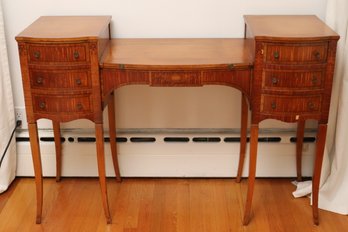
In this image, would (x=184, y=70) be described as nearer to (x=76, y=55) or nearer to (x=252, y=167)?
(x=76, y=55)

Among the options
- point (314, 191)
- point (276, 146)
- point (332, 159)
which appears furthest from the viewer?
point (276, 146)

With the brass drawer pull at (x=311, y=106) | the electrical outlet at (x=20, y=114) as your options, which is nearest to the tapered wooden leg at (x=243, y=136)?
the brass drawer pull at (x=311, y=106)

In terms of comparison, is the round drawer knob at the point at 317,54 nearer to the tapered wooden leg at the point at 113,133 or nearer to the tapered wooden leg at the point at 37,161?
the tapered wooden leg at the point at 113,133

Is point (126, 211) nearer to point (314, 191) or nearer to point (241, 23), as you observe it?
point (314, 191)

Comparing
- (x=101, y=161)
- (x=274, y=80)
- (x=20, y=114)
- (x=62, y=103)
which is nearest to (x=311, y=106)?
(x=274, y=80)

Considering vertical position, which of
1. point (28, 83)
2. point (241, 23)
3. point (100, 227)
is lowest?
point (100, 227)

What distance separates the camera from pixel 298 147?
2652 millimetres

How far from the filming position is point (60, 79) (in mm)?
2123

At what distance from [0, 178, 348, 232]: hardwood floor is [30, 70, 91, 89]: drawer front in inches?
27.5

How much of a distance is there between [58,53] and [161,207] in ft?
3.08

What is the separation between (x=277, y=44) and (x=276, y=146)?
0.81 m

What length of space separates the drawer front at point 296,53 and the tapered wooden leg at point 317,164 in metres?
0.32

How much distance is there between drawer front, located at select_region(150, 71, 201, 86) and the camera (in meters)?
2.11

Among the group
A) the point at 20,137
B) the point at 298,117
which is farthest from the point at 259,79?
the point at 20,137
